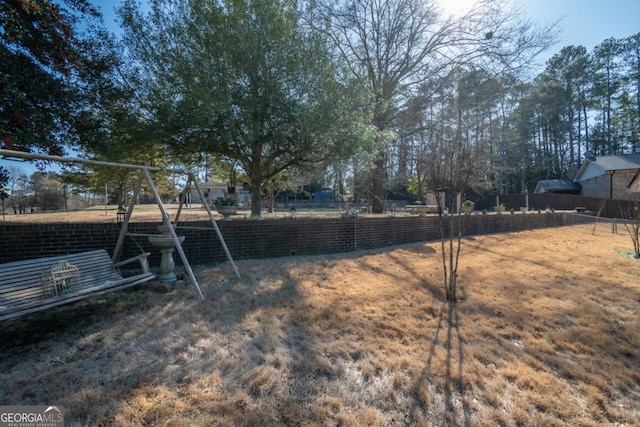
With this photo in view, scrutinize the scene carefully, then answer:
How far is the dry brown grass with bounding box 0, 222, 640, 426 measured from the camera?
2043mm

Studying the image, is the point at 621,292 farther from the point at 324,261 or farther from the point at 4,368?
the point at 4,368

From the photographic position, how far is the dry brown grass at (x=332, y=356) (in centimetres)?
204

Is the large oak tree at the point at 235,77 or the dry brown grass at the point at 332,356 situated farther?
the large oak tree at the point at 235,77

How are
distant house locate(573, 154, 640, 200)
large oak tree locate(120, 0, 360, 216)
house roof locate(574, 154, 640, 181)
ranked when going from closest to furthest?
large oak tree locate(120, 0, 360, 216) → distant house locate(573, 154, 640, 200) → house roof locate(574, 154, 640, 181)

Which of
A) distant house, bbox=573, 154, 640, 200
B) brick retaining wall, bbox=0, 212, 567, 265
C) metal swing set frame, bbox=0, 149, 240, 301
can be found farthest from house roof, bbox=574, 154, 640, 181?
metal swing set frame, bbox=0, 149, 240, 301

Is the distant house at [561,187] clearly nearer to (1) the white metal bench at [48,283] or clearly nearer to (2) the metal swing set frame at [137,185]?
(2) the metal swing set frame at [137,185]

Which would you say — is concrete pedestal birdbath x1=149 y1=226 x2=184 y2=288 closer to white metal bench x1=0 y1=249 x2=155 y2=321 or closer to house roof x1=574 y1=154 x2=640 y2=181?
white metal bench x1=0 y1=249 x2=155 y2=321

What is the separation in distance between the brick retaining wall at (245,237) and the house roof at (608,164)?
24.4 meters

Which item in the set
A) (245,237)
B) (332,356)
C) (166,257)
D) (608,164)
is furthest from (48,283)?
(608,164)

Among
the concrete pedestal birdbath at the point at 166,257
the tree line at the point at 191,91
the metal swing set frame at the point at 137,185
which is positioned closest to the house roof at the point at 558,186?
the tree line at the point at 191,91

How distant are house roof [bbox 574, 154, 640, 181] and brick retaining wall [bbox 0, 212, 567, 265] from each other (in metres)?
24.4

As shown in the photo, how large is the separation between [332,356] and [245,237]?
4190 mm

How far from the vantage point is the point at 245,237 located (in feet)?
21.1

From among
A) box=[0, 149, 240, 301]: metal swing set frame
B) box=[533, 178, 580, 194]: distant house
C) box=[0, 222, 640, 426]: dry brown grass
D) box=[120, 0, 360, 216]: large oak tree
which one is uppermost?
box=[120, 0, 360, 216]: large oak tree
